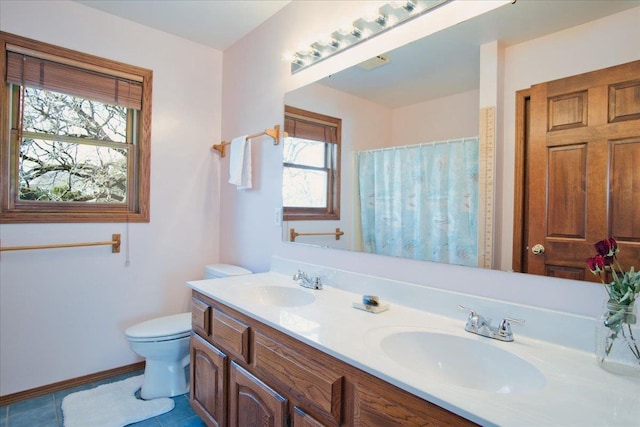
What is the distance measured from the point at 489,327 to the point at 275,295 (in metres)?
1.05

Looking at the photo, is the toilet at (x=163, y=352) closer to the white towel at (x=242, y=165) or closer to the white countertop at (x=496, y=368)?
the white countertop at (x=496, y=368)

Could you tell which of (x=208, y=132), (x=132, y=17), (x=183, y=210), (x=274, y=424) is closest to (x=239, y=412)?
(x=274, y=424)

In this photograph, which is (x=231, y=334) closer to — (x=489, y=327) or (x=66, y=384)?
(x=489, y=327)

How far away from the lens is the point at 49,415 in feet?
6.14

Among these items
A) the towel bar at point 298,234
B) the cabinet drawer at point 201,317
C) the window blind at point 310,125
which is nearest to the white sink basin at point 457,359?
the towel bar at point 298,234

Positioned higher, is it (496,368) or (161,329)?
(496,368)

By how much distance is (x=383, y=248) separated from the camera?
1533 millimetres

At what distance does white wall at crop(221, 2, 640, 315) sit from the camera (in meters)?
0.99

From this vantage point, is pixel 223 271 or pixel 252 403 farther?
pixel 223 271

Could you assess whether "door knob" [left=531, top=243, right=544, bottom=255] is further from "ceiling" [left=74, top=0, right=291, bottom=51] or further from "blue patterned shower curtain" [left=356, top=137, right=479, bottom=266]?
"ceiling" [left=74, top=0, right=291, bottom=51]

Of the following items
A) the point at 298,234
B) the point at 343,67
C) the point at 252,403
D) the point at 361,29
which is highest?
the point at 361,29

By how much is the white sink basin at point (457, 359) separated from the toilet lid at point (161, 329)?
1.44 metres

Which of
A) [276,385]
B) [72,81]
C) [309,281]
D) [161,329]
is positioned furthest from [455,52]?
[72,81]

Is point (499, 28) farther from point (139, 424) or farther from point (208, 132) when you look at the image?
point (139, 424)
